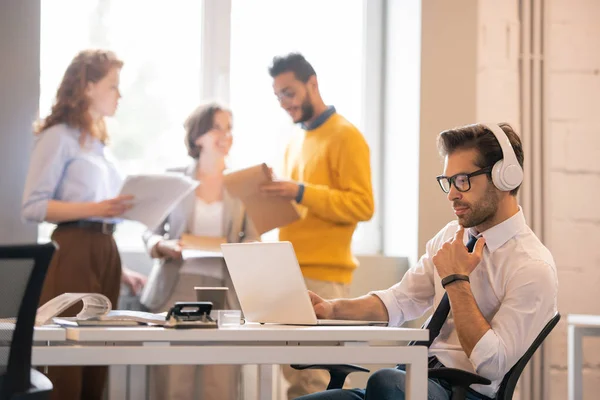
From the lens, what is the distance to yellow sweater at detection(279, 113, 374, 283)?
345cm

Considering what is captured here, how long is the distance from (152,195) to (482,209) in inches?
62.9

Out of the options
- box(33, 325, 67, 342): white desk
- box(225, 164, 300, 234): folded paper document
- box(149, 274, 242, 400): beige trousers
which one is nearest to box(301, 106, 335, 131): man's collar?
box(225, 164, 300, 234): folded paper document

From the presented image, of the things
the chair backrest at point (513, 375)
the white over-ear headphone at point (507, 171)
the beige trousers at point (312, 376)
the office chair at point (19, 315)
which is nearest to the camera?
the office chair at point (19, 315)

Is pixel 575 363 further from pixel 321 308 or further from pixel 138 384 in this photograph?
pixel 138 384

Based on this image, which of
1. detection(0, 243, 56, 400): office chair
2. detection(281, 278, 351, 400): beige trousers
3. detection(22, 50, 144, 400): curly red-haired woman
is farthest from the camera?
detection(281, 278, 351, 400): beige trousers

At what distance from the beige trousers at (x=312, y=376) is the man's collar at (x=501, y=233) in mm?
1338

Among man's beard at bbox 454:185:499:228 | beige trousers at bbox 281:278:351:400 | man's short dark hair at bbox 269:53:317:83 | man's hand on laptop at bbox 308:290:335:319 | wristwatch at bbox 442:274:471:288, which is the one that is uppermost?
man's short dark hair at bbox 269:53:317:83

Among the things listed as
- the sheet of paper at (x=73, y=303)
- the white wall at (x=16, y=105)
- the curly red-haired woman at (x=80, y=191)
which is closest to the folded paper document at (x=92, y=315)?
the sheet of paper at (x=73, y=303)

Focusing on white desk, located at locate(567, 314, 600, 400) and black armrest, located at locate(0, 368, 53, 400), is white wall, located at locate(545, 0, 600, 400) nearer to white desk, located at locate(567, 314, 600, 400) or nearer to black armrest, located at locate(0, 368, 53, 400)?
white desk, located at locate(567, 314, 600, 400)

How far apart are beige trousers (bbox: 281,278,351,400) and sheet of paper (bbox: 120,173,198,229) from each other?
65 cm

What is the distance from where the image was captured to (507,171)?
7.16 ft

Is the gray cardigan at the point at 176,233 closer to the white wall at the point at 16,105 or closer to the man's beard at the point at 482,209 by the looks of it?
the white wall at the point at 16,105

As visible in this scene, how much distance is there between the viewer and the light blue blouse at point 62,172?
133 inches

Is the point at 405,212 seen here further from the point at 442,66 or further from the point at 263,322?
the point at 263,322
